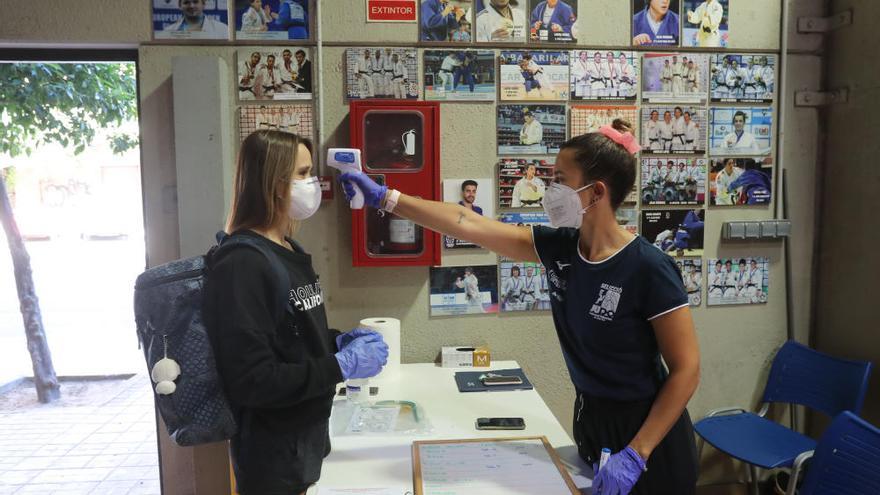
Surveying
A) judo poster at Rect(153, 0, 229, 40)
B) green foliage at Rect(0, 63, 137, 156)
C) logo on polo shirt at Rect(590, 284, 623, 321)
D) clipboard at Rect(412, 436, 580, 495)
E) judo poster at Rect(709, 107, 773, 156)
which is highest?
judo poster at Rect(153, 0, 229, 40)

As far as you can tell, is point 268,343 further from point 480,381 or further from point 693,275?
point 693,275

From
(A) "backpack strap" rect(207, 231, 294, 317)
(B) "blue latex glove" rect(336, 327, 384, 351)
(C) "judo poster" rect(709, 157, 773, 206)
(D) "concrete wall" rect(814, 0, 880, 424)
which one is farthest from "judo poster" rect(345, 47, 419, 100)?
(D) "concrete wall" rect(814, 0, 880, 424)

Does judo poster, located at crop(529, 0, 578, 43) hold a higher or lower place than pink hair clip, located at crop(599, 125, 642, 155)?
higher

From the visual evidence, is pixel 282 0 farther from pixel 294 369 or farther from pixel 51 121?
pixel 294 369

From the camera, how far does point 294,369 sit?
119cm

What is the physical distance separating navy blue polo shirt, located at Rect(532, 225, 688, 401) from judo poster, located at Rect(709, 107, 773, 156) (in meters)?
1.45

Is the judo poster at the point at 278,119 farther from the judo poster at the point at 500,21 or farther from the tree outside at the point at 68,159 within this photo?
the judo poster at the point at 500,21

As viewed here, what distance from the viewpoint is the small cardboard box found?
240cm

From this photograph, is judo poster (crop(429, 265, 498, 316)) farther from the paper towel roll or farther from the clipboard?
the clipboard

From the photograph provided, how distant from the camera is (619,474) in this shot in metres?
1.27

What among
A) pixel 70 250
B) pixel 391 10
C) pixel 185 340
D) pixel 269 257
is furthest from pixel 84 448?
pixel 391 10

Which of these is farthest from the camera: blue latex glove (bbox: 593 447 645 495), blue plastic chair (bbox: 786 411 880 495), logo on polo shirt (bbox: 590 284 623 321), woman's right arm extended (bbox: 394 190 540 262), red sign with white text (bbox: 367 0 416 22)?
red sign with white text (bbox: 367 0 416 22)

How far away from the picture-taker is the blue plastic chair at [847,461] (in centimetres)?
168

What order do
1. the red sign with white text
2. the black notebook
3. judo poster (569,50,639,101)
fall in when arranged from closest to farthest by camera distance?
the black notebook → the red sign with white text → judo poster (569,50,639,101)
